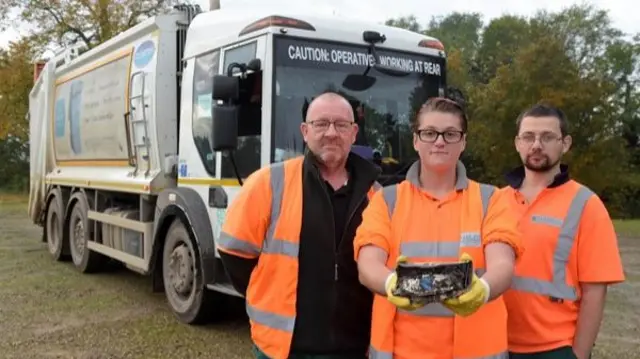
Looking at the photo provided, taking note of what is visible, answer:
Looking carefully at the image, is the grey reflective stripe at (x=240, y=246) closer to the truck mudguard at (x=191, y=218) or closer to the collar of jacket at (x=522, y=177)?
the collar of jacket at (x=522, y=177)

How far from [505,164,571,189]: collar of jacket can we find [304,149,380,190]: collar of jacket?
0.53m

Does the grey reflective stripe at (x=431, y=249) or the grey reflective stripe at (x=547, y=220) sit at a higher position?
the grey reflective stripe at (x=547, y=220)

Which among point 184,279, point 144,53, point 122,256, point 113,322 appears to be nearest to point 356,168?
point 184,279

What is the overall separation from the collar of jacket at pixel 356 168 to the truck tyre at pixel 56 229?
7.45 m

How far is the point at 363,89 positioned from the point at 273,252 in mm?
2811

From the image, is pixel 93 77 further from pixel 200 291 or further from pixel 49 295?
pixel 200 291

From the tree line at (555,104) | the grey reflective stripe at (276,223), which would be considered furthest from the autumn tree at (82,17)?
the grey reflective stripe at (276,223)

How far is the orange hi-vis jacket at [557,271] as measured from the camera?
236 centimetres

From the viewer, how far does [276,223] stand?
2.44 m

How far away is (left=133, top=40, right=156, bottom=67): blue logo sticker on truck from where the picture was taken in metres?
6.41

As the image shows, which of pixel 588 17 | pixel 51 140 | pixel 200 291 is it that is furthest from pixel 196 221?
pixel 588 17

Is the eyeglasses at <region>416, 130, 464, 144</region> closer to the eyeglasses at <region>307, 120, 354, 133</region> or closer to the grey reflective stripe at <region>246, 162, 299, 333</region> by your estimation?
the eyeglasses at <region>307, 120, 354, 133</region>

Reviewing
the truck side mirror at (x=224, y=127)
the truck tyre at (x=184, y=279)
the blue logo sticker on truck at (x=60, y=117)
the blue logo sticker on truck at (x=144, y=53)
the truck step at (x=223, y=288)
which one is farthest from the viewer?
the blue logo sticker on truck at (x=60, y=117)

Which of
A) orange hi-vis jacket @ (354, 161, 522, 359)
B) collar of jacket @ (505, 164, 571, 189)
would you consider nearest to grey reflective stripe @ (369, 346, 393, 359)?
orange hi-vis jacket @ (354, 161, 522, 359)
